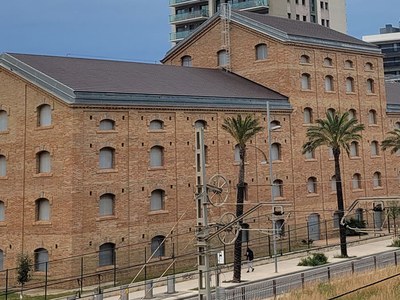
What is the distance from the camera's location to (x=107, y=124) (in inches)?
1593

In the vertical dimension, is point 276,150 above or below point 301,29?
below

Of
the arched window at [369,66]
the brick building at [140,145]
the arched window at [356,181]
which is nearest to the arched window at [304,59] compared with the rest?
the brick building at [140,145]

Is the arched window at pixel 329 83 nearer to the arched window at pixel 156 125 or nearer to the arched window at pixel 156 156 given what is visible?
the arched window at pixel 156 125

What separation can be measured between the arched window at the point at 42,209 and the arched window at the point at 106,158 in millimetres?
4502

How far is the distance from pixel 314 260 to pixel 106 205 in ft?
50.7

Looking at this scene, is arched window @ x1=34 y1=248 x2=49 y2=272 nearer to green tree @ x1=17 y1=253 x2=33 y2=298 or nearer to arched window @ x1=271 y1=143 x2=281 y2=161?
green tree @ x1=17 y1=253 x2=33 y2=298

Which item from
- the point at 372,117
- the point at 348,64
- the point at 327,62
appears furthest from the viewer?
the point at 372,117

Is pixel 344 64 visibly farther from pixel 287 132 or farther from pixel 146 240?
pixel 146 240

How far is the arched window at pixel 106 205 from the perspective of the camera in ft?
131

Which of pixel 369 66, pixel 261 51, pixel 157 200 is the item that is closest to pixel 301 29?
pixel 261 51

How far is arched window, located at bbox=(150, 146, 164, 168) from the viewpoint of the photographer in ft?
141

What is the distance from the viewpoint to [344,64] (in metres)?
57.9

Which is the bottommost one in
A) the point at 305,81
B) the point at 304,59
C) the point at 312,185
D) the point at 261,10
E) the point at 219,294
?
the point at 219,294

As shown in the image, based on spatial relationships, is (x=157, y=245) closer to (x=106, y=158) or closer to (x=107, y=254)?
(x=107, y=254)
